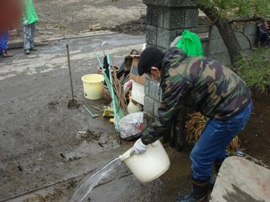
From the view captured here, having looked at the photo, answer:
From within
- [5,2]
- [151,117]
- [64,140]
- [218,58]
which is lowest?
[64,140]

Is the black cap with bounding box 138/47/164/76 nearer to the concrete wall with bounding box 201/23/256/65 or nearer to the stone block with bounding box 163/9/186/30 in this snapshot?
the stone block with bounding box 163/9/186/30

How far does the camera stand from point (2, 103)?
598 centimetres

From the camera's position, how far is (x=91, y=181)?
3.60 m

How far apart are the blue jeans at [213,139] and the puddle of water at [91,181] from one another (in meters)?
1.37

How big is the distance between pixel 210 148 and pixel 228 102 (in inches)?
21.3

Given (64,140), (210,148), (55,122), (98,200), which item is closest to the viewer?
(210,148)

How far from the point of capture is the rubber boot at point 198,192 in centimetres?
297

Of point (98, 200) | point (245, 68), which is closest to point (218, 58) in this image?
point (245, 68)

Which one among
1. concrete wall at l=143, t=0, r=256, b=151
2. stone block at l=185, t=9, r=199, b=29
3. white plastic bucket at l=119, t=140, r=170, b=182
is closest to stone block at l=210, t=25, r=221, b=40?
concrete wall at l=143, t=0, r=256, b=151

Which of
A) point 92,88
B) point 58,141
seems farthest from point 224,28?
point 58,141

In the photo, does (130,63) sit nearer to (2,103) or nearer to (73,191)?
(73,191)

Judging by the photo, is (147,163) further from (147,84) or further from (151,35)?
(151,35)

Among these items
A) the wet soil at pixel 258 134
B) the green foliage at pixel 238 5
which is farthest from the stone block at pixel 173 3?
the wet soil at pixel 258 134

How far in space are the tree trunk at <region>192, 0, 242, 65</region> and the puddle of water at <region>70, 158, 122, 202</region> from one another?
8.22ft
